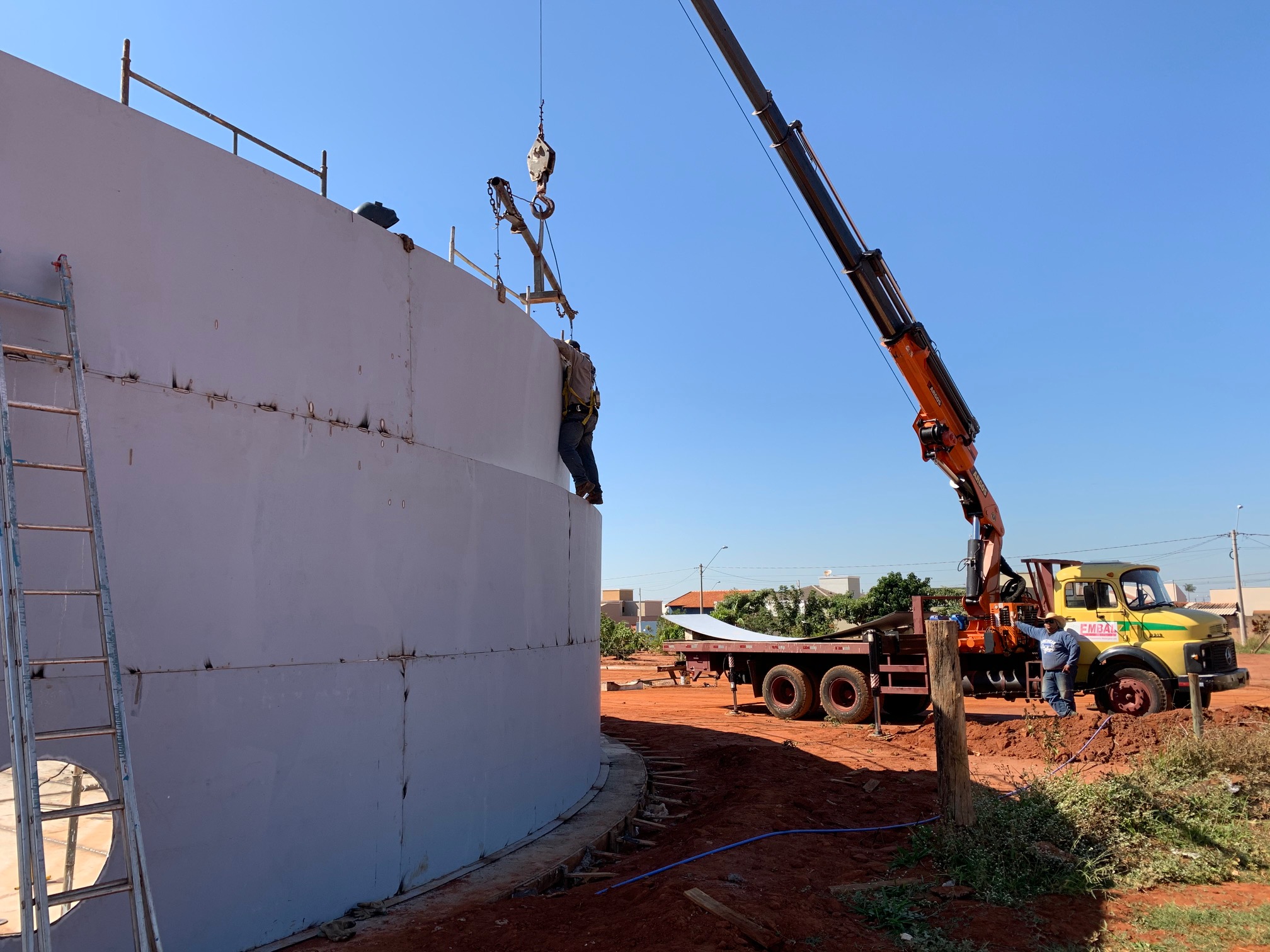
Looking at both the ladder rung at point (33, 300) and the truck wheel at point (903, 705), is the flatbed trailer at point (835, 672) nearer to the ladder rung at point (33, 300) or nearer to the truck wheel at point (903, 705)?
the truck wheel at point (903, 705)

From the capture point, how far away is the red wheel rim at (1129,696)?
1258 cm

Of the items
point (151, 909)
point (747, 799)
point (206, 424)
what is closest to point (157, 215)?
point (206, 424)

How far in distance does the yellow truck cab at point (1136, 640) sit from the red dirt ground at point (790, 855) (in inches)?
22.1

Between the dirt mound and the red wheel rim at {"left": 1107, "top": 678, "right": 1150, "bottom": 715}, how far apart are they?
0.53m

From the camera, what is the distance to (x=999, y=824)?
6.55m

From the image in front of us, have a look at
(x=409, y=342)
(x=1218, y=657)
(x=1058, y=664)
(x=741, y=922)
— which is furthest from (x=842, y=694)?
(x=409, y=342)

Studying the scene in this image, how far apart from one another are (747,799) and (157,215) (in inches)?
284

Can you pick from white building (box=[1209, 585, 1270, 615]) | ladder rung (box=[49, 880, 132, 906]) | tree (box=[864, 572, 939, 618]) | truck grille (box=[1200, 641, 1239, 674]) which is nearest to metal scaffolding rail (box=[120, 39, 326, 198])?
ladder rung (box=[49, 880, 132, 906])

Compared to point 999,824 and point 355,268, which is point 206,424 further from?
point 999,824

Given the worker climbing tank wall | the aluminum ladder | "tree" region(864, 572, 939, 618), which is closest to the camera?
the aluminum ladder

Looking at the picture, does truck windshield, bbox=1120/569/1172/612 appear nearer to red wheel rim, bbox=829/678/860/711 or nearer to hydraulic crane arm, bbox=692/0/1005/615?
hydraulic crane arm, bbox=692/0/1005/615

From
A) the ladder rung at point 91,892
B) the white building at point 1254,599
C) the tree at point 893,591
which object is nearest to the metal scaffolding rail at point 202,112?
the ladder rung at point 91,892

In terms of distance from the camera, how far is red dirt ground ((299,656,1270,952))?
4867mm

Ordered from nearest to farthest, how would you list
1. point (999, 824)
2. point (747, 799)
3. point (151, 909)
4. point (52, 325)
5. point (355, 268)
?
point (151, 909) → point (52, 325) → point (355, 268) → point (999, 824) → point (747, 799)
